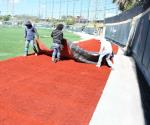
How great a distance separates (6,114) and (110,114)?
2.20 m

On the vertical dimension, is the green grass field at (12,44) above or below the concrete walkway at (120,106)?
below

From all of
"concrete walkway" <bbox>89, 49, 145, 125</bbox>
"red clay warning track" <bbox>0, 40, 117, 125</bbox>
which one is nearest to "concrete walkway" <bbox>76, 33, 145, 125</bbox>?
"concrete walkway" <bbox>89, 49, 145, 125</bbox>

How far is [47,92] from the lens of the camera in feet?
32.7

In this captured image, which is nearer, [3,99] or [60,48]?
[3,99]

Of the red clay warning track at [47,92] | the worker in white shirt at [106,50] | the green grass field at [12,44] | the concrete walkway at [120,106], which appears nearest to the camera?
the concrete walkway at [120,106]

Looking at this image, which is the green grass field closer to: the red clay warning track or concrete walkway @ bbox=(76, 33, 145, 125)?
the red clay warning track

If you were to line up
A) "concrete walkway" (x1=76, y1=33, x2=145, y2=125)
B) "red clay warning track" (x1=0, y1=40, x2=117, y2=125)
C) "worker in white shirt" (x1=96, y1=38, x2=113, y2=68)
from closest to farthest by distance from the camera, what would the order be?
1. "concrete walkway" (x1=76, y1=33, x2=145, y2=125)
2. "red clay warning track" (x1=0, y1=40, x2=117, y2=125)
3. "worker in white shirt" (x1=96, y1=38, x2=113, y2=68)

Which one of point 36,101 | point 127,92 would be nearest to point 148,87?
point 127,92

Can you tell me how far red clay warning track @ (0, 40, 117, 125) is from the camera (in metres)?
7.46

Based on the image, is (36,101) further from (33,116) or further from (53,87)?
(53,87)

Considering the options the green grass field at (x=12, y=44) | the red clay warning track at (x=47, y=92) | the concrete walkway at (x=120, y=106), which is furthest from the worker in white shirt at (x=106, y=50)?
the green grass field at (x=12, y=44)

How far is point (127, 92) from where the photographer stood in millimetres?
10117

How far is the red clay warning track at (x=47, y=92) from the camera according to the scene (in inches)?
294

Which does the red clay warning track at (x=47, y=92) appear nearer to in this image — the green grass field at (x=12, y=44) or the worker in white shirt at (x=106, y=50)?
the worker in white shirt at (x=106, y=50)
